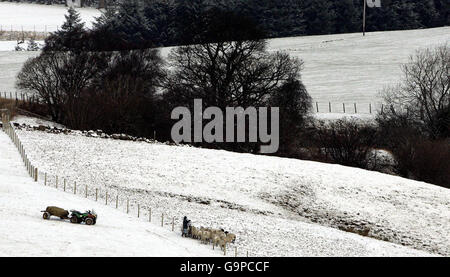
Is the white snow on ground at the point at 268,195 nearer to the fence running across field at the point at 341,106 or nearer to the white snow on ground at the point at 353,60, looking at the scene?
the fence running across field at the point at 341,106

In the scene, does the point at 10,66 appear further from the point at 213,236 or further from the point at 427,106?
the point at 213,236

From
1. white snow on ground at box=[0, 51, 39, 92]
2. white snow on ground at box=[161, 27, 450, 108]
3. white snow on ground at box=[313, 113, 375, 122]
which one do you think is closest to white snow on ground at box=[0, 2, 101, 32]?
white snow on ground at box=[0, 51, 39, 92]

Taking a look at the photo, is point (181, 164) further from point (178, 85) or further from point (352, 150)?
point (178, 85)

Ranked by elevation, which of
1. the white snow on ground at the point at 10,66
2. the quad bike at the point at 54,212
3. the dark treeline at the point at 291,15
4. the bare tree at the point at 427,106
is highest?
the dark treeline at the point at 291,15

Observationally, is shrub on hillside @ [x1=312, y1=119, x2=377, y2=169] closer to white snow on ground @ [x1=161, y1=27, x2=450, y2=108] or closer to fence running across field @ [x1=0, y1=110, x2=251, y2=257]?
white snow on ground @ [x1=161, y1=27, x2=450, y2=108]

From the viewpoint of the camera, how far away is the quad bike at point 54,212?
117 ft

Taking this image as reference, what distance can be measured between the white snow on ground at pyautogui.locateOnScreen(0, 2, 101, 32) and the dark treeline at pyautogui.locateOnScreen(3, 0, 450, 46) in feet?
63.6

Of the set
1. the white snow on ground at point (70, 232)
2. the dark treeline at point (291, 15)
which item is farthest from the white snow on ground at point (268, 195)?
the dark treeline at point (291, 15)

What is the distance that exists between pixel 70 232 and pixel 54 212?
7.21 ft

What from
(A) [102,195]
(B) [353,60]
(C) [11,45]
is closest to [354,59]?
(B) [353,60]

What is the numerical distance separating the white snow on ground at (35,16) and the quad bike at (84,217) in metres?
125

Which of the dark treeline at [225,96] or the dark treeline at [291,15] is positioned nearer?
the dark treeline at [225,96]
